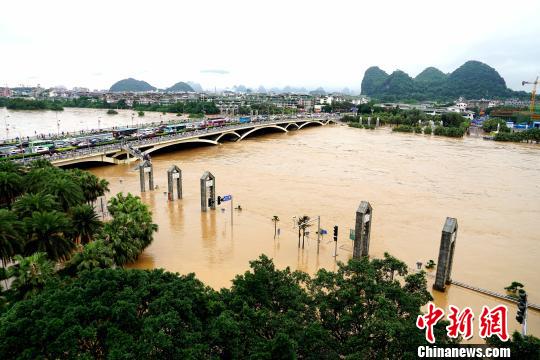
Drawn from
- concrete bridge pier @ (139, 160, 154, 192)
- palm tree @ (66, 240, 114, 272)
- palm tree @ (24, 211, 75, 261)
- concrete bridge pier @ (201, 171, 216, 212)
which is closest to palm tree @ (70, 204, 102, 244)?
palm tree @ (24, 211, 75, 261)

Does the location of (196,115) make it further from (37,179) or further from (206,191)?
(37,179)

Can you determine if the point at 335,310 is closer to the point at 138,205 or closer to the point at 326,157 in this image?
the point at 138,205

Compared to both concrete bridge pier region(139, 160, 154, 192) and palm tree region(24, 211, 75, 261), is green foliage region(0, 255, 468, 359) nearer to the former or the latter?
palm tree region(24, 211, 75, 261)

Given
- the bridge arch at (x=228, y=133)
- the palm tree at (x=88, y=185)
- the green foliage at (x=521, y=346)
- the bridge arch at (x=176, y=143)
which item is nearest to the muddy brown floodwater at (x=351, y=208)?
the bridge arch at (x=176, y=143)

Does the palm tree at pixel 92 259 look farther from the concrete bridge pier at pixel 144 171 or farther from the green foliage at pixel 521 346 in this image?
the concrete bridge pier at pixel 144 171

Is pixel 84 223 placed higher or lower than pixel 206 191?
higher

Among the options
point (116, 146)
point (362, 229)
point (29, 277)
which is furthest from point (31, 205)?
point (116, 146)
